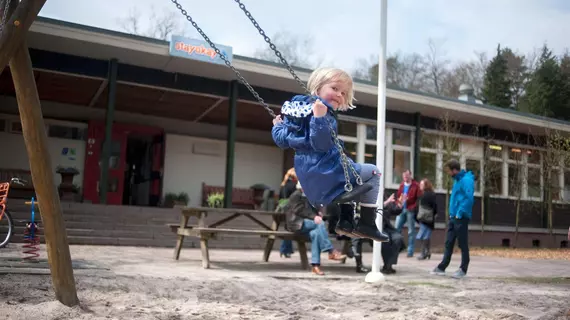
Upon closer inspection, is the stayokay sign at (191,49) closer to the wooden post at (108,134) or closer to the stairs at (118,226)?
the wooden post at (108,134)

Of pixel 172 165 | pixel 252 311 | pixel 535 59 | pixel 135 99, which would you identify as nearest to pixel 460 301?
pixel 252 311

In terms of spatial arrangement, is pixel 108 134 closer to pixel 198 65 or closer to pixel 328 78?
pixel 198 65

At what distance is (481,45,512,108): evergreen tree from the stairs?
23257mm

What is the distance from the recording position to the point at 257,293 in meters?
6.37

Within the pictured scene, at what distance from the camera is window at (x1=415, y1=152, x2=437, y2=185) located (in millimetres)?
20281

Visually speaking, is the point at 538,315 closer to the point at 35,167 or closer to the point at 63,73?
the point at 35,167

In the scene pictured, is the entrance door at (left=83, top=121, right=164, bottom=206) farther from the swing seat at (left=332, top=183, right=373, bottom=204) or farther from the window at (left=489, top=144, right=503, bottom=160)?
the swing seat at (left=332, top=183, right=373, bottom=204)

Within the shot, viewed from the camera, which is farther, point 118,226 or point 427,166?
point 427,166

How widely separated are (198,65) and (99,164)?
652 cm

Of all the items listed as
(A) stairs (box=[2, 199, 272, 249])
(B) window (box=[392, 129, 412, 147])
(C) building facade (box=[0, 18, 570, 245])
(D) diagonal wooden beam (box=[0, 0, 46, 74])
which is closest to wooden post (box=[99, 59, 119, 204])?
(C) building facade (box=[0, 18, 570, 245])

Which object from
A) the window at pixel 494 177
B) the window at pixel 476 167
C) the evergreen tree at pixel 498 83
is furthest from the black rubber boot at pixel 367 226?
the evergreen tree at pixel 498 83

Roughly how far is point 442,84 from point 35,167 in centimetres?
3717

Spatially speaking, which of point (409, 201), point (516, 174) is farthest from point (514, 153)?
point (409, 201)

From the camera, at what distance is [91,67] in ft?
49.4
